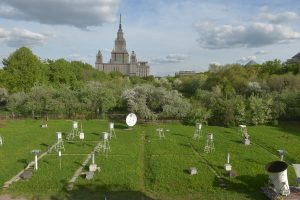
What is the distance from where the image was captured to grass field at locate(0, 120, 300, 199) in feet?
56.7

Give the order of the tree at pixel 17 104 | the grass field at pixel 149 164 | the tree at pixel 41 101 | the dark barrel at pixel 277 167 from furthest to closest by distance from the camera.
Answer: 1. the tree at pixel 17 104
2. the tree at pixel 41 101
3. the grass field at pixel 149 164
4. the dark barrel at pixel 277 167

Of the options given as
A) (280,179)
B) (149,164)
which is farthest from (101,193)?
(280,179)

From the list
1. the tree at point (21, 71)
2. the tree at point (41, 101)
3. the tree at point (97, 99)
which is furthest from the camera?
the tree at point (21, 71)

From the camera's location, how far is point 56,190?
17.2 metres

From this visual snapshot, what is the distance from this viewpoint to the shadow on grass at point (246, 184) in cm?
1728

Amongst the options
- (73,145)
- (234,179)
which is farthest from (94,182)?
(73,145)

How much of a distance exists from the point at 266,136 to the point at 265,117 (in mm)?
8293

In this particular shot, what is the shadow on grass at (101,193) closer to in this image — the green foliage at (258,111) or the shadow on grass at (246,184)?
the shadow on grass at (246,184)

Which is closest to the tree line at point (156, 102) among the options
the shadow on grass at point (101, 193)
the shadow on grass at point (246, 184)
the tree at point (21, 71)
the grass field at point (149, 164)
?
the tree at point (21, 71)

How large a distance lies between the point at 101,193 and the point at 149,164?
5799mm

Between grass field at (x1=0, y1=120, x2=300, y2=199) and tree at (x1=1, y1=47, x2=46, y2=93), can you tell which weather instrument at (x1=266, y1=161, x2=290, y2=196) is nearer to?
grass field at (x1=0, y1=120, x2=300, y2=199)

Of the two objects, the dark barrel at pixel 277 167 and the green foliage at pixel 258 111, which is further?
the green foliage at pixel 258 111

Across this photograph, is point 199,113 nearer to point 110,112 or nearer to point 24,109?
point 110,112

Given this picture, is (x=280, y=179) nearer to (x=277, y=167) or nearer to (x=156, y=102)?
(x=277, y=167)
